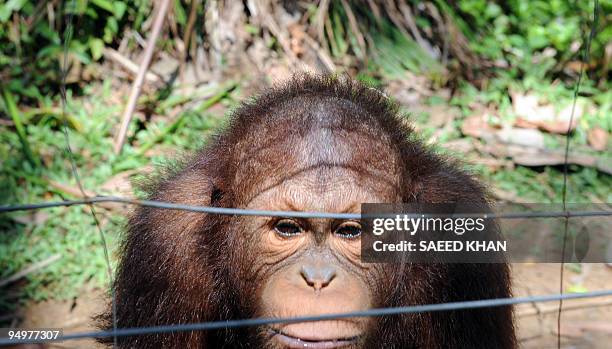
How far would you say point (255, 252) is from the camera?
308 centimetres

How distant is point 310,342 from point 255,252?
22.5 inches

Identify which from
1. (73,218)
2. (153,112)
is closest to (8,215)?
(73,218)

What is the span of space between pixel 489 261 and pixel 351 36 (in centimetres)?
407

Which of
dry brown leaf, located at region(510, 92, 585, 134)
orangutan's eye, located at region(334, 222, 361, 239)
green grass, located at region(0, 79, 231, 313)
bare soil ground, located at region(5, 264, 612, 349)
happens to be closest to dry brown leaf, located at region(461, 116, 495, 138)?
dry brown leaf, located at region(510, 92, 585, 134)

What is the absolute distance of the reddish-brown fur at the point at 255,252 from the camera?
10.2ft

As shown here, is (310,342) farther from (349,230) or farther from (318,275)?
(349,230)

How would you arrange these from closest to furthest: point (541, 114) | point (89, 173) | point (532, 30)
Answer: point (89, 173) → point (541, 114) → point (532, 30)

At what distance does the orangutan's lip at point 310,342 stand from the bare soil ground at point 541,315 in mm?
1975

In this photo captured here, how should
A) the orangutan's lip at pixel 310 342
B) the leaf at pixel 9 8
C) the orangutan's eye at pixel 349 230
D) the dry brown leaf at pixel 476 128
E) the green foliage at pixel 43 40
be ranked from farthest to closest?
the dry brown leaf at pixel 476 128
the green foliage at pixel 43 40
the leaf at pixel 9 8
the orangutan's eye at pixel 349 230
the orangutan's lip at pixel 310 342

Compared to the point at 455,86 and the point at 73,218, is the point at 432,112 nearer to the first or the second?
the point at 455,86

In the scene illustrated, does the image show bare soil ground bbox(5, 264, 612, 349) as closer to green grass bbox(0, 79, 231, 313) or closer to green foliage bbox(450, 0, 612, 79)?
green grass bbox(0, 79, 231, 313)

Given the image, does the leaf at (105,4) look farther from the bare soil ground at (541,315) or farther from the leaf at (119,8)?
the bare soil ground at (541,315)

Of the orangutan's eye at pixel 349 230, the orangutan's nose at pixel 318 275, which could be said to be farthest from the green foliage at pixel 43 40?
the orangutan's nose at pixel 318 275

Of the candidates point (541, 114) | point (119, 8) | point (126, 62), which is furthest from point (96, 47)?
point (541, 114)
